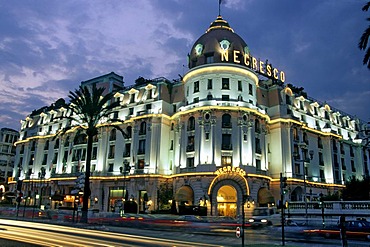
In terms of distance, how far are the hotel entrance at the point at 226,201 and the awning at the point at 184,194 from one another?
4480 millimetres

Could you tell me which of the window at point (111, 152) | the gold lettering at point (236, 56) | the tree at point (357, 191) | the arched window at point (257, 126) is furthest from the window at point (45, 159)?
the tree at point (357, 191)

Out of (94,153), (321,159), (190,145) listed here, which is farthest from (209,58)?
(321,159)

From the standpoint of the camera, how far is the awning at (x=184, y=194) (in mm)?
49531

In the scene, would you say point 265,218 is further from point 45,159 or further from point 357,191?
point 45,159

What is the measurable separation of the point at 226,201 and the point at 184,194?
22.8ft

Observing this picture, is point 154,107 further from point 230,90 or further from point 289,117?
point 289,117

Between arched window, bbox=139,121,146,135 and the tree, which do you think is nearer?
the tree

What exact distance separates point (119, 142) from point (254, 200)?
27.2m

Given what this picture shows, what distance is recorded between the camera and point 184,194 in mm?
49938

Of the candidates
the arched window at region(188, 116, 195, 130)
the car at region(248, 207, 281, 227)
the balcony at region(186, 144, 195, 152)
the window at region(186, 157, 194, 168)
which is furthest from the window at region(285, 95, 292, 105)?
the car at region(248, 207, 281, 227)

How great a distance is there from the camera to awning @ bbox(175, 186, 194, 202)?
163 feet

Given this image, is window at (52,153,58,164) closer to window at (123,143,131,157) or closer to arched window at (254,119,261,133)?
window at (123,143,131,157)

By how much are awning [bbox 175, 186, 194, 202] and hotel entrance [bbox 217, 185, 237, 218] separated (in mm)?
4480

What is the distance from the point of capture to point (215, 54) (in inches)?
2176
